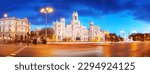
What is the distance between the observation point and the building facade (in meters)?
8.16

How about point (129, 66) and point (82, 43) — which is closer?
point (129, 66)

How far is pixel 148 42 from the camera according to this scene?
833 centimetres

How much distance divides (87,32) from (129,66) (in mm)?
1076

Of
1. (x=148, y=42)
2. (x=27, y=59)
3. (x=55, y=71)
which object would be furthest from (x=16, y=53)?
(x=148, y=42)

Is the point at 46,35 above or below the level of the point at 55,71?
above

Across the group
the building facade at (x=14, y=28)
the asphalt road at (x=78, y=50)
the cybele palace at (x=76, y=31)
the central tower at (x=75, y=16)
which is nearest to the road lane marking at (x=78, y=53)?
the asphalt road at (x=78, y=50)

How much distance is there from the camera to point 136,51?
807 centimetres

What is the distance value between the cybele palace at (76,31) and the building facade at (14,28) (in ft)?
1.64

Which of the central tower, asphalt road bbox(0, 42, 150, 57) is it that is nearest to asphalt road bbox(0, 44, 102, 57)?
asphalt road bbox(0, 42, 150, 57)

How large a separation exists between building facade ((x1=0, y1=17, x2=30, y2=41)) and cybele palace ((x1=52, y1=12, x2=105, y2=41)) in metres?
0.50

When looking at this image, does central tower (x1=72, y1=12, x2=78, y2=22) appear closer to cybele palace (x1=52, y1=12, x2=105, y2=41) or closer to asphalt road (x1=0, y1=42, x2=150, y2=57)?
cybele palace (x1=52, y1=12, x2=105, y2=41)

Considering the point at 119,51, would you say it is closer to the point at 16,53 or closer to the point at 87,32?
the point at 87,32

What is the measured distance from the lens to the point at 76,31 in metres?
8.33

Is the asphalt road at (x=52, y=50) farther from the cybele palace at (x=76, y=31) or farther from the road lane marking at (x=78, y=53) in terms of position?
the cybele palace at (x=76, y=31)
